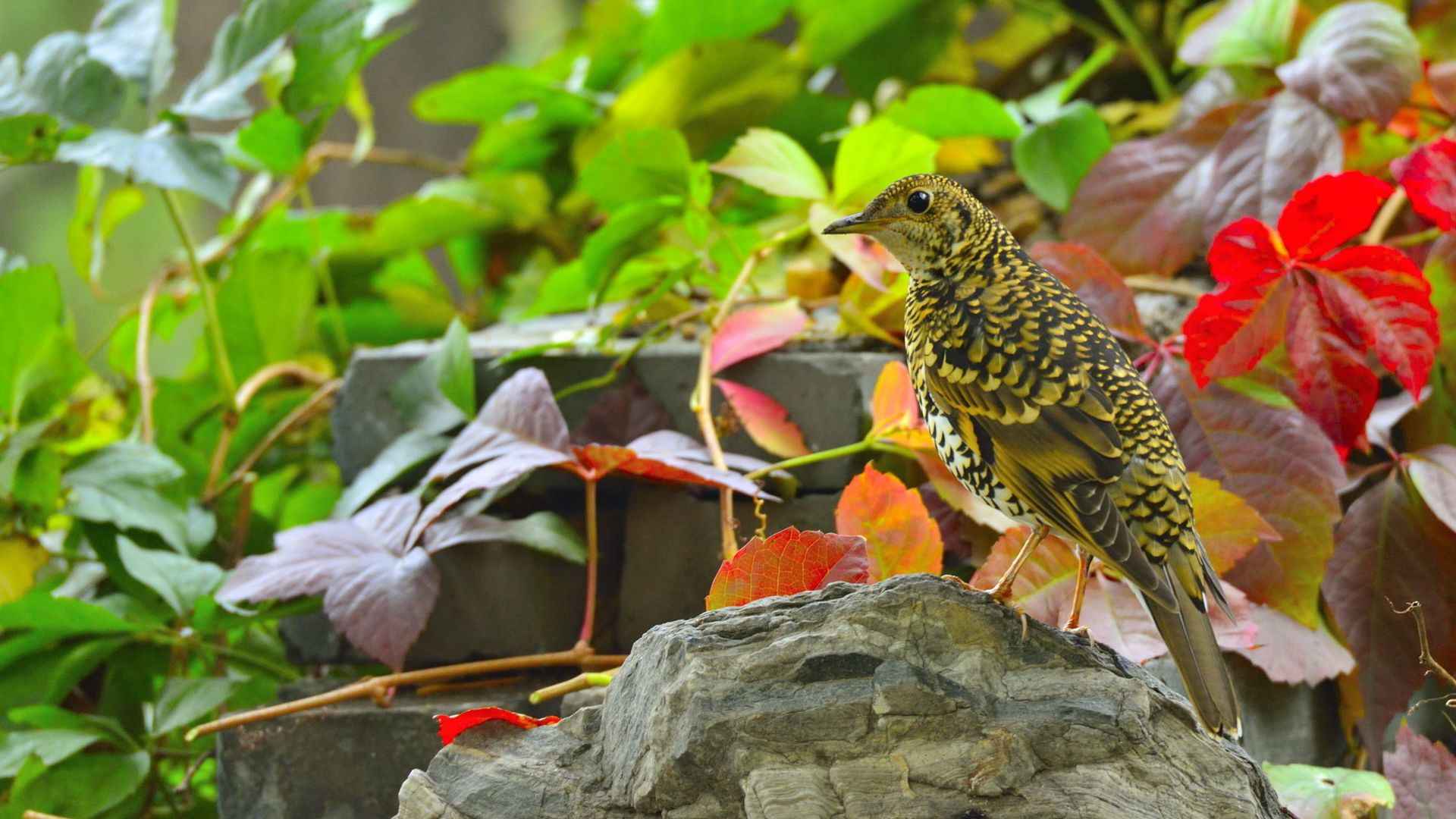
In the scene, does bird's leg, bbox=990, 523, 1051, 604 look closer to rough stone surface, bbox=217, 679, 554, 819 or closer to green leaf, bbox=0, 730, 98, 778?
rough stone surface, bbox=217, 679, 554, 819

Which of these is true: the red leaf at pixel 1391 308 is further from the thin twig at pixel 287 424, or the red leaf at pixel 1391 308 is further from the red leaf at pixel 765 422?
the thin twig at pixel 287 424

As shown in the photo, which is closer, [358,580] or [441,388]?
[358,580]

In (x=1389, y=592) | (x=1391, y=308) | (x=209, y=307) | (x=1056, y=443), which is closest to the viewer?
(x=1056, y=443)

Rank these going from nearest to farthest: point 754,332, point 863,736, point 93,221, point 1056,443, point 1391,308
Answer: point 863,736, point 1056,443, point 1391,308, point 754,332, point 93,221

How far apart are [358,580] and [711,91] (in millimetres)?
1037

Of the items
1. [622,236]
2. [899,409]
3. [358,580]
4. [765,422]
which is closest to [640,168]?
[622,236]

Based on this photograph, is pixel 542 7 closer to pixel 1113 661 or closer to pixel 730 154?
pixel 730 154

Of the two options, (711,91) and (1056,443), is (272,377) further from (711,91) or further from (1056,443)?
(1056,443)

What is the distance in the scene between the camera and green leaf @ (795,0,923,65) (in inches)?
78.4

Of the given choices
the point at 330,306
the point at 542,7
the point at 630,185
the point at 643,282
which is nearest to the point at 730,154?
the point at 630,185

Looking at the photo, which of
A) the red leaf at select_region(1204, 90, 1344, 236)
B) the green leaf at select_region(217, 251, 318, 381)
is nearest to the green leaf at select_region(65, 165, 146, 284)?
the green leaf at select_region(217, 251, 318, 381)

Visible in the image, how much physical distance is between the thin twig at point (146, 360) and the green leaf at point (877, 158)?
3.05ft

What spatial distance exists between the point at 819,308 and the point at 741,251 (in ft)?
0.40

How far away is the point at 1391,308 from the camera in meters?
1.13
